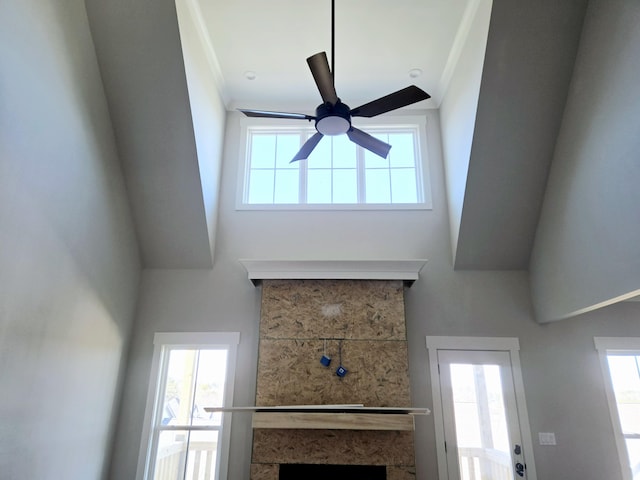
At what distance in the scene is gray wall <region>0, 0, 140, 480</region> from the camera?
10.1 ft

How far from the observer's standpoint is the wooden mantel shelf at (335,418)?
4.14m

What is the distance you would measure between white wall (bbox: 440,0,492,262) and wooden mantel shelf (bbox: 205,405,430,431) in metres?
2.09

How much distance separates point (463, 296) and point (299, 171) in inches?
106

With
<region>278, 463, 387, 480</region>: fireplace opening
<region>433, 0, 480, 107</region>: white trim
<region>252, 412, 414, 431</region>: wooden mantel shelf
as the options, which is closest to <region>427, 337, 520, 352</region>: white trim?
<region>252, 412, 414, 431</region>: wooden mantel shelf

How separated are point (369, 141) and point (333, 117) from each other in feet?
2.61

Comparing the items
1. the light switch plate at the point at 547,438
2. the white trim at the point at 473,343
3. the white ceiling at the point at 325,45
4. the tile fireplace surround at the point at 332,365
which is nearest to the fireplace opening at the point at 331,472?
the tile fireplace surround at the point at 332,365

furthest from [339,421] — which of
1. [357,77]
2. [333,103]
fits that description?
[357,77]

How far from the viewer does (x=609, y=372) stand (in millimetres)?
4750

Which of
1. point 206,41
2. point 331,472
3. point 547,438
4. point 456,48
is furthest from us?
point 456,48

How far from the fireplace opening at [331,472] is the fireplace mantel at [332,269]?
1.98 metres

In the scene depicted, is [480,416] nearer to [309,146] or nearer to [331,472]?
[331,472]

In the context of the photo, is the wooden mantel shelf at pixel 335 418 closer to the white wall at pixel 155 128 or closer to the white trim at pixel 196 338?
the white trim at pixel 196 338

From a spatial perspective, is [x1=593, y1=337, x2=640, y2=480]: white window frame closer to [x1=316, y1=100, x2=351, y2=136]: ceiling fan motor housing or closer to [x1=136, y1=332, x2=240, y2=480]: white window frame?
[x1=316, y1=100, x2=351, y2=136]: ceiling fan motor housing

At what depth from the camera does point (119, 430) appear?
4676 mm
